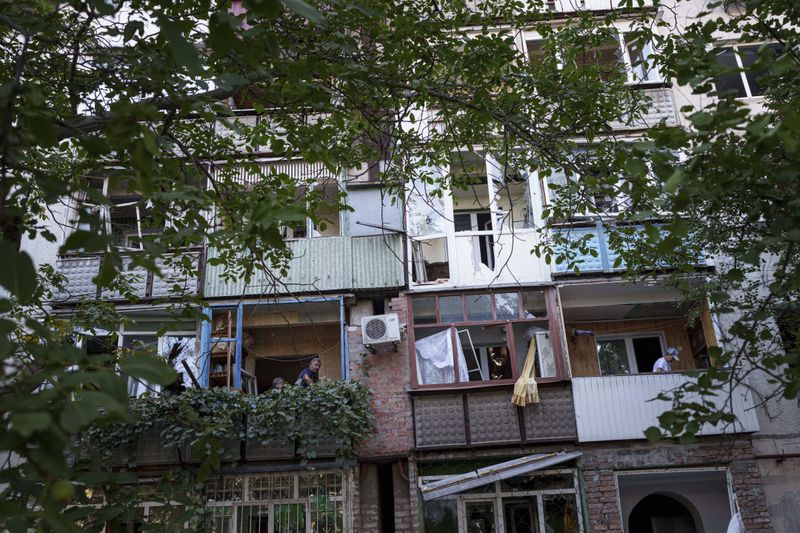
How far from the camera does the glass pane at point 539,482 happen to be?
12.4 metres

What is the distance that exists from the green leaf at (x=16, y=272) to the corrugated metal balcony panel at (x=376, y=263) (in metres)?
11.1

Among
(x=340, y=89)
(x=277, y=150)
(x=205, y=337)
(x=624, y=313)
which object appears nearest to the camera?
(x=277, y=150)

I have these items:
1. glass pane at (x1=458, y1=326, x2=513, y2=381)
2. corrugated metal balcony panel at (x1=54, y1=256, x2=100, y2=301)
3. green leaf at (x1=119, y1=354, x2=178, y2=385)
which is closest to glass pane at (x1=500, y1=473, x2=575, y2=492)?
glass pane at (x1=458, y1=326, x2=513, y2=381)

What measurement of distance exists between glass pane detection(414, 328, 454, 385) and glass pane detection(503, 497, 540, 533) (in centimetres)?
239

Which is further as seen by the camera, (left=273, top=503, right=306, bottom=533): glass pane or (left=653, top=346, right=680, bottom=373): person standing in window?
(left=653, top=346, right=680, bottom=373): person standing in window

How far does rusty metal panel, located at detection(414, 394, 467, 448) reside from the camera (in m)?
12.6

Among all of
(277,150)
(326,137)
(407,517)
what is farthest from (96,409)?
(407,517)

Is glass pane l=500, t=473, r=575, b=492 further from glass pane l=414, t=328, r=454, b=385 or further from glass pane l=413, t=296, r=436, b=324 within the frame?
glass pane l=413, t=296, r=436, b=324

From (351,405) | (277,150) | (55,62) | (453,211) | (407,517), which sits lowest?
(407,517)

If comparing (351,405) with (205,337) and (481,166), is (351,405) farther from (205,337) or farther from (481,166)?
(481,166)

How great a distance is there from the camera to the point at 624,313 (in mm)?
14547

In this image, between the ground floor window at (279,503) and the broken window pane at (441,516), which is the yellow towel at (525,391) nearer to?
the broken window pane at (441,516)

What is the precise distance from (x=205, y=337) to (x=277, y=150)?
26.8ft

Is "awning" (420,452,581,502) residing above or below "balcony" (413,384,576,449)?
below
